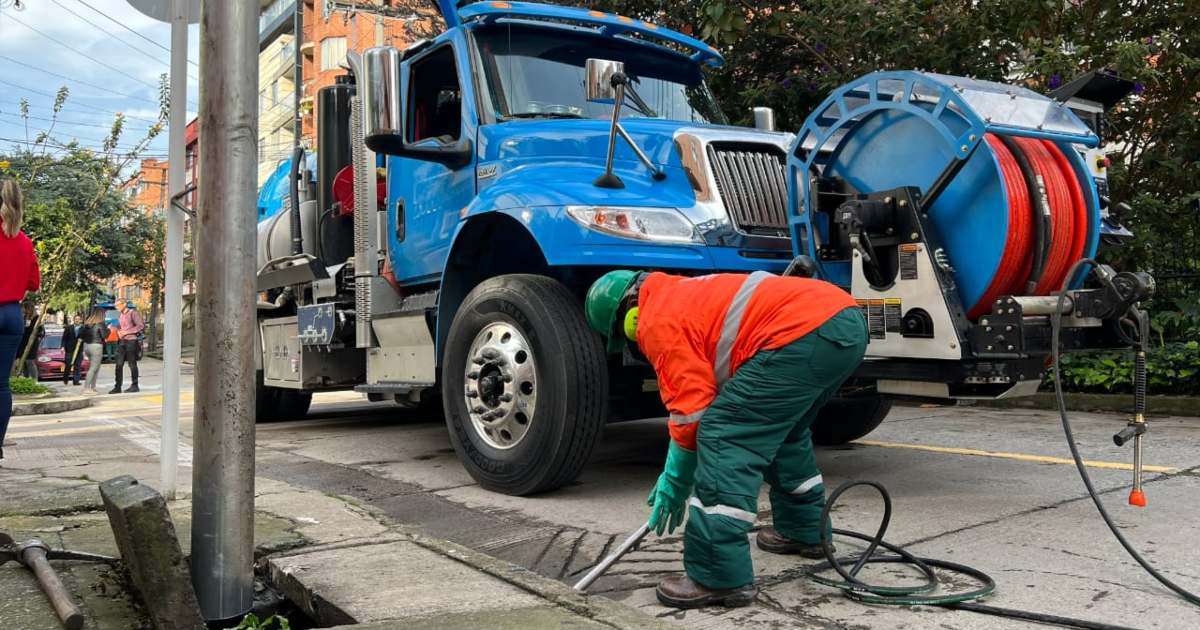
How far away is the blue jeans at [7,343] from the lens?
5434 mm

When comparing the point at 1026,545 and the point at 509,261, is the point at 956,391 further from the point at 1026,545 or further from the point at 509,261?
the point at 509,261

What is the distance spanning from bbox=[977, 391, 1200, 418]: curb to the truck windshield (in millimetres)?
4130

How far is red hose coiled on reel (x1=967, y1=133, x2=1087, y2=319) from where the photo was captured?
151 inches

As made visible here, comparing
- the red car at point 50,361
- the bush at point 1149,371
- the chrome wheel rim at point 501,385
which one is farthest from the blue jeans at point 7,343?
the red car at point 50,361

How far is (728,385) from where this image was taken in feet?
10.1

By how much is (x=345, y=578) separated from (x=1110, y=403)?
786cm

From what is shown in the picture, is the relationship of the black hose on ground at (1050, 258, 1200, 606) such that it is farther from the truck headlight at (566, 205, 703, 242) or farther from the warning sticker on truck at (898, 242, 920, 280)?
the truck headlight at (566, 205, 703, 242)


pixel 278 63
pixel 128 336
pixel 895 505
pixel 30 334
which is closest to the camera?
pixel 895 505

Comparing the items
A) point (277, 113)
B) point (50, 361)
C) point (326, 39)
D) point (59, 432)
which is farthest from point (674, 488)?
point (277, 113)

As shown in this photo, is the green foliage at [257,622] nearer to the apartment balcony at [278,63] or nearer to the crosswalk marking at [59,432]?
the crosswalk marking at [59,432]

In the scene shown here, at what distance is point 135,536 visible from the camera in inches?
106

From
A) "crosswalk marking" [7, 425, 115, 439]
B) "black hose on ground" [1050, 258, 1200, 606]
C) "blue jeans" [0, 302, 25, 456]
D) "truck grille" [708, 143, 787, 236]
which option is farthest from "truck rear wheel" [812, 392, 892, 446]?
"crosswalk marking" [7, 425, 115, 439]

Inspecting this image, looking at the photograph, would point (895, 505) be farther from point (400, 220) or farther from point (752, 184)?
point (400, 220)

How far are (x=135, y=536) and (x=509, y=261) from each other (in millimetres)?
3169
